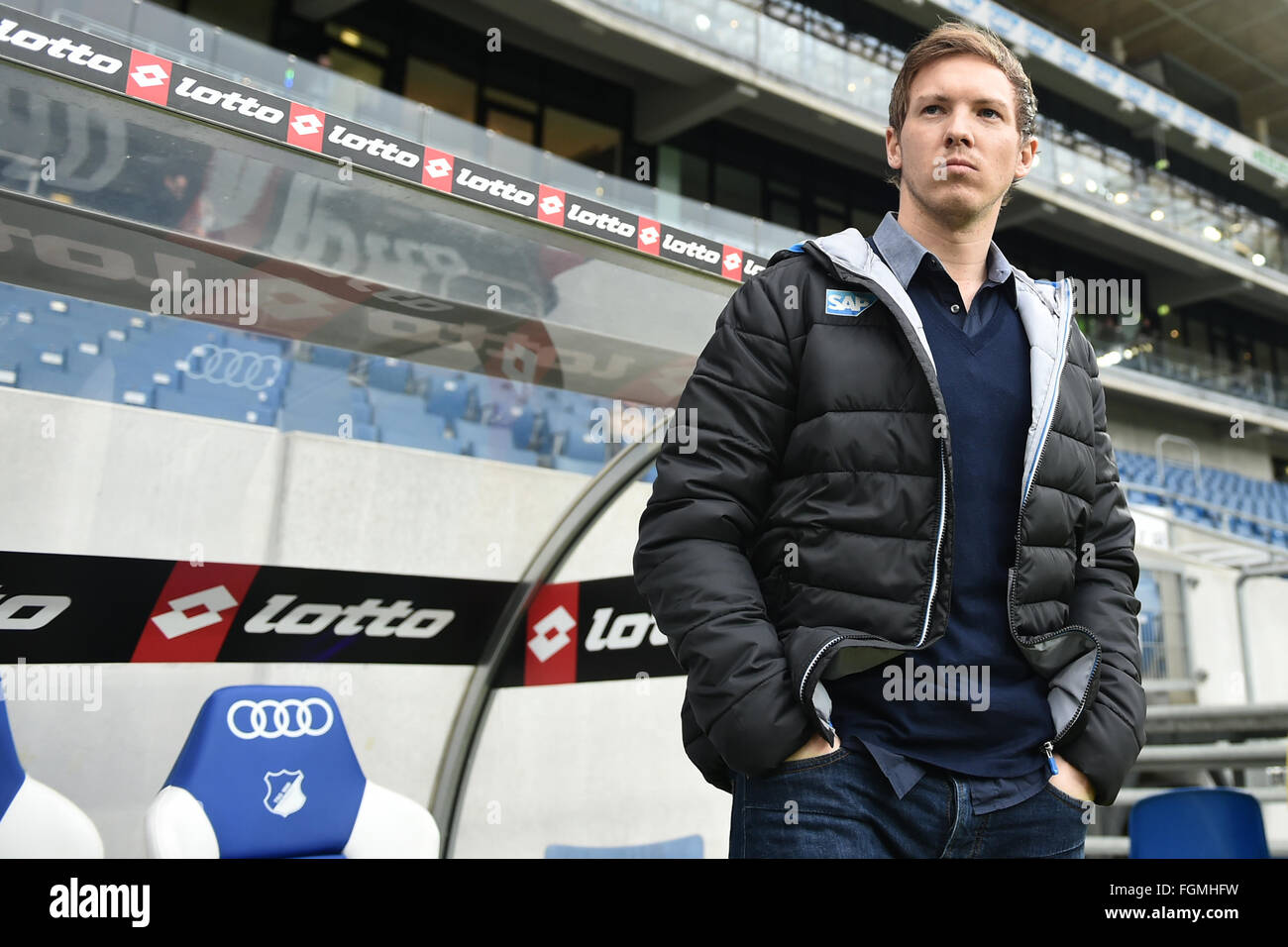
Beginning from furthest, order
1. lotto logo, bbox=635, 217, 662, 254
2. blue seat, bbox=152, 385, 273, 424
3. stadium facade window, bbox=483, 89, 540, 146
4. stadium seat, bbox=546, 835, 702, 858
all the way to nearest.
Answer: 1. stadium facade window, bbox=483, 89, 540, 146
2. lotto logo, bbox=635, 217, 662, 254
3. stadium seat, bbox=546, 835, 702, 858
4. blue seat, bbox=152, 385, 273, 424

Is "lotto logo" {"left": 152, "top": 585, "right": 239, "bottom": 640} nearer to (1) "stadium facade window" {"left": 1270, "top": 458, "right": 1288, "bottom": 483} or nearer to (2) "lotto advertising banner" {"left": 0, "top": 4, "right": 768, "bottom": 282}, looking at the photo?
(2) "lotto advertising banner" {"left": 0, "top": 4, "right": 768, "bottom": 282}

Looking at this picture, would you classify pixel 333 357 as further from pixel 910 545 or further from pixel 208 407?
pixel 910 545

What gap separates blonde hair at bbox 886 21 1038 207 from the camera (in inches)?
57.8

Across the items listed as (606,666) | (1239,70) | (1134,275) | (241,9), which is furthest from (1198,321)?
(606,666)

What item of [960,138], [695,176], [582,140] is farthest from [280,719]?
[695,176]

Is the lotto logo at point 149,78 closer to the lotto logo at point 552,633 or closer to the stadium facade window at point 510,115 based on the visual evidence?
the lotto logo at point 552,633

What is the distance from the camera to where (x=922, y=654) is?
4.15 ft

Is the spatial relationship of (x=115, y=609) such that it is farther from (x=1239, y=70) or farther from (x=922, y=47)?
(x=1239, y=70)

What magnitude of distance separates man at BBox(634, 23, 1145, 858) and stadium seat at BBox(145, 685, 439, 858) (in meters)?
2.28

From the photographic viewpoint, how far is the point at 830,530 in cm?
129

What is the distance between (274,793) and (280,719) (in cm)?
24

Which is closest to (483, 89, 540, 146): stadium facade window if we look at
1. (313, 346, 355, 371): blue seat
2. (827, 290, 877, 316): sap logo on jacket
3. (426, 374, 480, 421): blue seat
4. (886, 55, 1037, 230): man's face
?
(426, 374, 480, 421): blue seat

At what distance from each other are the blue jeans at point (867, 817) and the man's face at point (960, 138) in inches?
31.3

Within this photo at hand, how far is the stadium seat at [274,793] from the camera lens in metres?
3.00
